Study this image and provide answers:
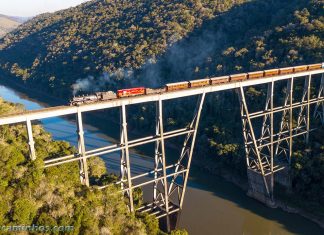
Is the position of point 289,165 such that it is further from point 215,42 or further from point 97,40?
point 97,40

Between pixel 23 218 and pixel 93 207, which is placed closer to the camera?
pixel 23 218

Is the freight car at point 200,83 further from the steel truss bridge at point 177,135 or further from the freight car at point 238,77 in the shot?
the freight car at point 238,77

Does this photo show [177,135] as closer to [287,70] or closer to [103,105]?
[103,105]

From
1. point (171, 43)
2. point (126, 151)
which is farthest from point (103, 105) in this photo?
point (171, 43)

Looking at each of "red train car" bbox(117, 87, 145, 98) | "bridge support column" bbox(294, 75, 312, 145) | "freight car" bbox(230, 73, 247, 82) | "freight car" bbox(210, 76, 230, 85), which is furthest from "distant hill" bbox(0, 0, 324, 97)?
"red train car" bbox(117, 87, 145, 98)

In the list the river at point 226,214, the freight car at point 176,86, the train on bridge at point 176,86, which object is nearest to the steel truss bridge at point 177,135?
the train on bridge at point 176,86

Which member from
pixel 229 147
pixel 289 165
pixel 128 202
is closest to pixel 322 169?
pixel 289 165

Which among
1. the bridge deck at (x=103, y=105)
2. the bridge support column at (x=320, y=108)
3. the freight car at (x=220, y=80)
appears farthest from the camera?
the bridge support column at (x=320, y=108)
